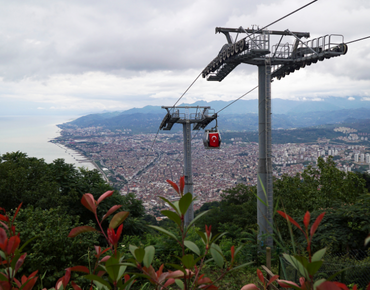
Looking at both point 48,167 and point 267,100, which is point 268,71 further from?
point 48,167

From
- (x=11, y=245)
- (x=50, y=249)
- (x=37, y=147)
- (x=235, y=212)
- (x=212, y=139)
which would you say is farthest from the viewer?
(x=37, y=147)

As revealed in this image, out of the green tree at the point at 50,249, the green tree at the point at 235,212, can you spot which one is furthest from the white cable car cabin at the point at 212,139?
the green tree at the point at 50,249

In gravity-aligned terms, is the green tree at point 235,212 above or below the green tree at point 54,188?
below

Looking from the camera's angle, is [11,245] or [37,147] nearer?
[11,245]

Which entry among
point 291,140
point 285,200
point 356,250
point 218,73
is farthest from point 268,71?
point 291,140

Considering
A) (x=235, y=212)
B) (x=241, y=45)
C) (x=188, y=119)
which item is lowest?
(x=235, y=212)

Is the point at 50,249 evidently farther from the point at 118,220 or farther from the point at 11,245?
the point at 118,220

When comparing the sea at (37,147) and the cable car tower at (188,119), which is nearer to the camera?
the cable car tower at (188,119)

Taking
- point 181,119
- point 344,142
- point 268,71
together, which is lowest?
point 344,142

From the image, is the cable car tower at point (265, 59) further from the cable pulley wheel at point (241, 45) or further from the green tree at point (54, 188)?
Result: the green tree at point (54, 188)

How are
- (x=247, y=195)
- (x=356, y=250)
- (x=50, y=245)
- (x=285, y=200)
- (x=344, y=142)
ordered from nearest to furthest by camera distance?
(x=50, y=245) < (x=356, y=250) < (x=285, y=200) < (x=247, y=195) < (x=344, y=142)

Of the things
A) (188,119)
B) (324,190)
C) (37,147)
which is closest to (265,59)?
(188,119)
